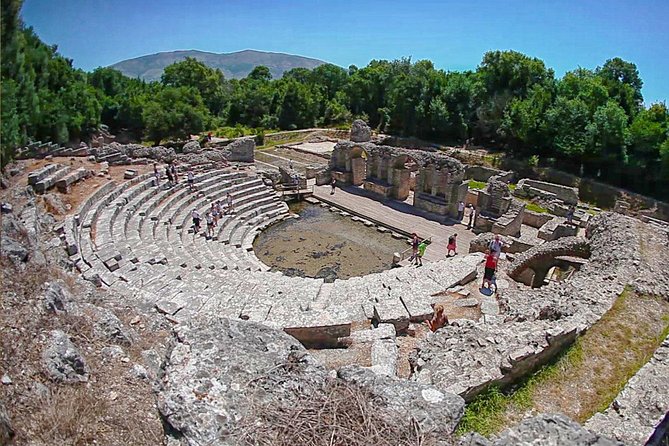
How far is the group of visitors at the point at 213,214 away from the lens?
59.4 feet

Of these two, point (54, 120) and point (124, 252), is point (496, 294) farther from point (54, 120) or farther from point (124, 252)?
point (54, 120)

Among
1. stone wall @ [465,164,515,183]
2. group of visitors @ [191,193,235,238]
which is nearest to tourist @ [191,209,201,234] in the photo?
group of visitors @ [191,193,235,238]

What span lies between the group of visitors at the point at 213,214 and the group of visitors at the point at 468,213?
1124 centimetres

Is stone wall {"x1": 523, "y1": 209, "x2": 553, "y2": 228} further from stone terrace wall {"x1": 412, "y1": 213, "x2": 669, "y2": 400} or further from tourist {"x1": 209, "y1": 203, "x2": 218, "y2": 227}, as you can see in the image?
tourist {"x1": 209, "y1": 203, "x2": 218, "y2": 227}

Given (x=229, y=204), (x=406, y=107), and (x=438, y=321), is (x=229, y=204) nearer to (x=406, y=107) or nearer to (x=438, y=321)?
(x=438, y=321)

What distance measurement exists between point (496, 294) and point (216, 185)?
1550cm

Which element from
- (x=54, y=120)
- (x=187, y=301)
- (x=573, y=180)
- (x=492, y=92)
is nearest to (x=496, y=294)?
(x=187, y=301)

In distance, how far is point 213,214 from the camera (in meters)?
19.3

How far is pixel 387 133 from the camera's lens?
43.5 m

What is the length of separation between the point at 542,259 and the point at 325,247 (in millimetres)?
8495

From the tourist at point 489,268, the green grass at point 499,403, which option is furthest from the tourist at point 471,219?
the green grass at point 499,403

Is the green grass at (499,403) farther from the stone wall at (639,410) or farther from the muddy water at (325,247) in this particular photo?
the muddy water at (325,247)

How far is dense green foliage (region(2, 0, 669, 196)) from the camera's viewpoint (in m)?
25.9

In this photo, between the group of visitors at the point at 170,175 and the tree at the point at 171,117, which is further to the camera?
the tree at the point at 171,117
